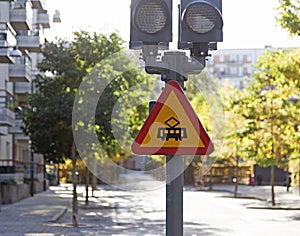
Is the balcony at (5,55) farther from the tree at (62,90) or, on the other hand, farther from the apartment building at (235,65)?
the apartment building at (235,65)

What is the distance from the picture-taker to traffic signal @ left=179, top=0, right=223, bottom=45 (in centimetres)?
563

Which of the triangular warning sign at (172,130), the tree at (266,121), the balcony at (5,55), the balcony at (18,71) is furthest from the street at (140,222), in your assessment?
the balcony at (18,71)

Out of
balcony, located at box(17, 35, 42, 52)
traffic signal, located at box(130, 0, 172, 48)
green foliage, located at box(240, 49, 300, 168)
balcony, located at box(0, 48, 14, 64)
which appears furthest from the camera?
balcony, located at box(17, 35, 42, 52)

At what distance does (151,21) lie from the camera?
5668mm

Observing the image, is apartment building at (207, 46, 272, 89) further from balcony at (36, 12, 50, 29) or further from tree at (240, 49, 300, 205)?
tree at (240, 49, 300, 205)

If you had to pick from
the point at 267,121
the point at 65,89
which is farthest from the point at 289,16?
the point at 267,121

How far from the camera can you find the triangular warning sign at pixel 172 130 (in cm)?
568

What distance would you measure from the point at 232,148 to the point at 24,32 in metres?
15.4

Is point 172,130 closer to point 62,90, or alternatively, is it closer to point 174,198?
point 174,198

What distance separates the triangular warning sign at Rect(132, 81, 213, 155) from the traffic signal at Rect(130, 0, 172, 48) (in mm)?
396

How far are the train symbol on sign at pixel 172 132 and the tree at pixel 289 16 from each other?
22392 millimetres

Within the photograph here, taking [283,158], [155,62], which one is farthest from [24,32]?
[155,62]

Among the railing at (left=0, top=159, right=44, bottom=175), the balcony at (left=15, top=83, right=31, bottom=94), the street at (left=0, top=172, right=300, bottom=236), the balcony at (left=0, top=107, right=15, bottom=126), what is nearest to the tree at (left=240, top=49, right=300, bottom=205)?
the street at (left=0, top=172, right=300, bottom=236)

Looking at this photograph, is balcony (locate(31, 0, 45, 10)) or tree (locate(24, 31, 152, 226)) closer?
tree (locate(24, 31, 152, 226))
